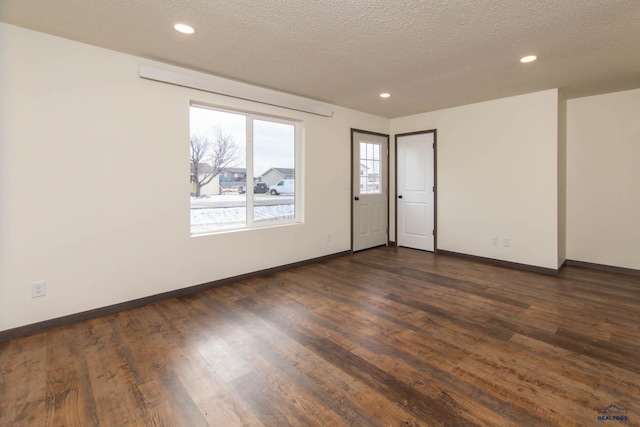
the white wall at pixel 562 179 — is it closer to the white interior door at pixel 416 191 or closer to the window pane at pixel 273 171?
the white interior door at pixel 416 191

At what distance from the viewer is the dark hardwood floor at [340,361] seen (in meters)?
1.65

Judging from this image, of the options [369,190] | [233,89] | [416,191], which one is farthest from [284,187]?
[416,191]

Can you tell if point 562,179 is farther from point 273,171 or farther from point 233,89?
point 233,89

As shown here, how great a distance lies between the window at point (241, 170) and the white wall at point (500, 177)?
2540 millimetres

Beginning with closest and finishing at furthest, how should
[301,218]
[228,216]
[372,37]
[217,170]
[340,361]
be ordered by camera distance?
[340,361] < [372,37] < [217,170] < [228,216] < [301,218]

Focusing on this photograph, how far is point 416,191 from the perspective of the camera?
560cm

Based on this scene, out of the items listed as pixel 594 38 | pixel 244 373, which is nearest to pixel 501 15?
pixel 594 38

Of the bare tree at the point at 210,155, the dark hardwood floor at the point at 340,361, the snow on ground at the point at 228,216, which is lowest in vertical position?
the dark hardwood floor at the point at 340,361

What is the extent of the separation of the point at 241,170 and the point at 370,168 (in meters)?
2.56

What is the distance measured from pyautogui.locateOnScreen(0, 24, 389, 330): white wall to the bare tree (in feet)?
0.61

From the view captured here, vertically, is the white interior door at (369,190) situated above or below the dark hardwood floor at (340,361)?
above

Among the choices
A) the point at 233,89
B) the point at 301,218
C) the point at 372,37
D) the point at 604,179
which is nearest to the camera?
the point at 372,37

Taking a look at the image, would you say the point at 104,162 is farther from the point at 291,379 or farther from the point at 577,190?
the point at 577,190

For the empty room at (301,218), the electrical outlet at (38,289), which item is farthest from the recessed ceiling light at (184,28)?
the electrical outlet at (38,289)
